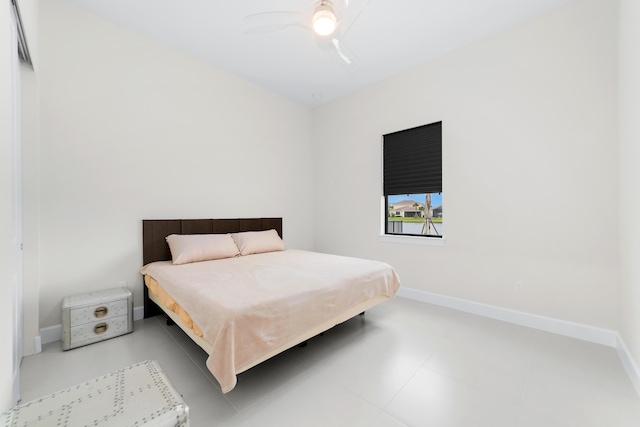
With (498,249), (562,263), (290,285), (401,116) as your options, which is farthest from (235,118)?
(562,263)

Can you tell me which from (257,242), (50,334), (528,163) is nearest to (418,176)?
(528,163)

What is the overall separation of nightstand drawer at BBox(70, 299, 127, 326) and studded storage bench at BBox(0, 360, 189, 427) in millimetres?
1485

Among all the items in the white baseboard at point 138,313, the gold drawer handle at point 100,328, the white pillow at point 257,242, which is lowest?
the white baseboard at point 138,313

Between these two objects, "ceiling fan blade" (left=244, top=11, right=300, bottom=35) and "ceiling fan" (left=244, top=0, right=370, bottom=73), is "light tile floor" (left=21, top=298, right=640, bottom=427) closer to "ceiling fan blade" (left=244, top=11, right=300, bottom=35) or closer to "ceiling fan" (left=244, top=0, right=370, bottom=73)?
"ceiling fan" (left=244, top=0, right=370, bottom=73)

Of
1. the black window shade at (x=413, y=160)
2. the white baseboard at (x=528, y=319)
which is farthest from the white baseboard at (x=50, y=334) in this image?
the black window shade at (x=413, y=160)

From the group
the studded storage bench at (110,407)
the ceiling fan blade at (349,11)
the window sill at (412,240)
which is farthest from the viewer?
the window sill at (412,240)

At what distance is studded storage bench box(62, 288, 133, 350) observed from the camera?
2.16 metres

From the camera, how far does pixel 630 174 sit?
1881 millimetres

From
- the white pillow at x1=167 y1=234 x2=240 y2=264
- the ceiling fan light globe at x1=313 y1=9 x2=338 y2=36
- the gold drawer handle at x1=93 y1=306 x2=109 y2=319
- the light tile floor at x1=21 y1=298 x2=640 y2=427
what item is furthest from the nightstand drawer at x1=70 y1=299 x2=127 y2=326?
the ceiling fan light globe at x1=313 y1=9 x2=338 y2=36

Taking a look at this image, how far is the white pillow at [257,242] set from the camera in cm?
339

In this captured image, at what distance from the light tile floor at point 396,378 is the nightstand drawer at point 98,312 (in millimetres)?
229

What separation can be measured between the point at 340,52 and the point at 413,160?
1.65 m

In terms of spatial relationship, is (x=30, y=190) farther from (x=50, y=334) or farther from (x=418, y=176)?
(x=418, y=176)

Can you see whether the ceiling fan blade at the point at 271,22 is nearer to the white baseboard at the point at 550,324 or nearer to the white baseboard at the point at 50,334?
the white baseboard at the point at 50,334
